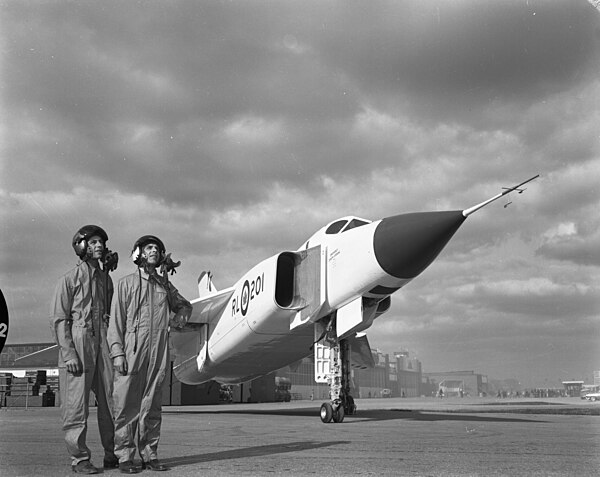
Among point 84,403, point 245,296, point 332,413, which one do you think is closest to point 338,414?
point 332,413

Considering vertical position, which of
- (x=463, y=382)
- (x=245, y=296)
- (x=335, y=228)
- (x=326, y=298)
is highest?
(x=335, y=228)

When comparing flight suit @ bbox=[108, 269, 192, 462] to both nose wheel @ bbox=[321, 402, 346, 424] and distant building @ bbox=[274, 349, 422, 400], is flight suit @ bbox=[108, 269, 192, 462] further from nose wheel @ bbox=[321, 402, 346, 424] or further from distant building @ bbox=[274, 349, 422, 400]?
distant building @ bbox=[274, 349, 422, 400]

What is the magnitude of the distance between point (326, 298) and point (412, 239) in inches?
99.1

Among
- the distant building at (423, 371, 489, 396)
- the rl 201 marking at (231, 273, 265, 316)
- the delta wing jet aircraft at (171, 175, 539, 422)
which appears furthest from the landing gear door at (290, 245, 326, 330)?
the distant building at (423, 371, 489, 396)

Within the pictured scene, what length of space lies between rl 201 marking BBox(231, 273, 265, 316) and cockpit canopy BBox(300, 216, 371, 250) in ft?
4.27

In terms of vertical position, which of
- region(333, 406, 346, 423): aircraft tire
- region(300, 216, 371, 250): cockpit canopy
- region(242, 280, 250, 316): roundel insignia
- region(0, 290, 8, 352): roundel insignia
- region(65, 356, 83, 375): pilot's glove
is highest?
region(300, 216, 371, 250): cockpit canopy

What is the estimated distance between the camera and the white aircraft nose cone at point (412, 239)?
9.21 metres

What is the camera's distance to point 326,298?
36.9 ft

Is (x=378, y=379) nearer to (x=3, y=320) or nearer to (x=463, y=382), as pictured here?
(x=463, y=382)

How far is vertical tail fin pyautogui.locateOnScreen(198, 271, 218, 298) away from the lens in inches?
917

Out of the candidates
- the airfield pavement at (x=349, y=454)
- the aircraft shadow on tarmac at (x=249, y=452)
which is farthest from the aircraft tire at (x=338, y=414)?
the aircraft shadow on tarmac at (x=249, y=452)

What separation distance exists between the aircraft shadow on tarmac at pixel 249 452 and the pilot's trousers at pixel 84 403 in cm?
63

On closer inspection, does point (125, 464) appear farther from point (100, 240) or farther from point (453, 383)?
point (453, 383)

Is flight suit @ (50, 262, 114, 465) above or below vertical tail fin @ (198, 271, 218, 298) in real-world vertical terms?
below
